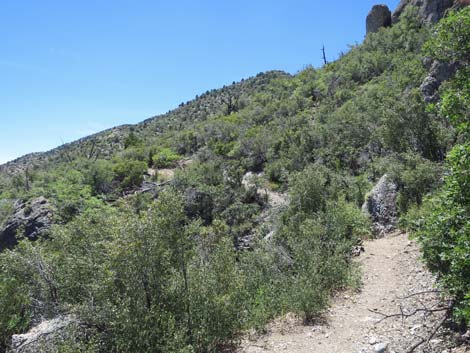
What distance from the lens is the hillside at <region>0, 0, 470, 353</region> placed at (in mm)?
6605

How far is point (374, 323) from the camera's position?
8.14 m

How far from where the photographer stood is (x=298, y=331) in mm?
8953

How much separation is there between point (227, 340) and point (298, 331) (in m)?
1.77

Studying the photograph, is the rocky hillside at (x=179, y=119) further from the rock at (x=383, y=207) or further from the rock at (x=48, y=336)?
the rock at (x=48, y=336)

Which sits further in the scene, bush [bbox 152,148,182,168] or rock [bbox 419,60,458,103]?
bush [bbox 152,148,182,168]

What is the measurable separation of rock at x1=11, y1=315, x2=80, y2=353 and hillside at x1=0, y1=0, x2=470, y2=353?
0.04 metres

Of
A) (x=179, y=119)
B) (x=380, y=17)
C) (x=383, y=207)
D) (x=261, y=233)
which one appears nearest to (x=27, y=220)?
(x=261, y=233)

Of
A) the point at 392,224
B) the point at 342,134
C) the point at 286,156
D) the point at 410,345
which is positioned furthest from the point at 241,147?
the point at 410,345

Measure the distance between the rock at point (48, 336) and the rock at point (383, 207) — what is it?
12831mm

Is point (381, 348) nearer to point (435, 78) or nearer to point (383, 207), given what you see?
point (383, 207)

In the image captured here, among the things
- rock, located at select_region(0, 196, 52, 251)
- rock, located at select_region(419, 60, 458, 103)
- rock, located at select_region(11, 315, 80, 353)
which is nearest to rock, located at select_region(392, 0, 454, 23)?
rock, located at select_region(419, 60, 458, 103)

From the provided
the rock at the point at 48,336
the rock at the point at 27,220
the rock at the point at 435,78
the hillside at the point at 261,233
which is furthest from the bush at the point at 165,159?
the rock at the point at 48,336

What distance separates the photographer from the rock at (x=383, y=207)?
52.9ft

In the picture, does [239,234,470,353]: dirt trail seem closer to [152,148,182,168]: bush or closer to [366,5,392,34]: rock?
[152,148,182,168]: bush
